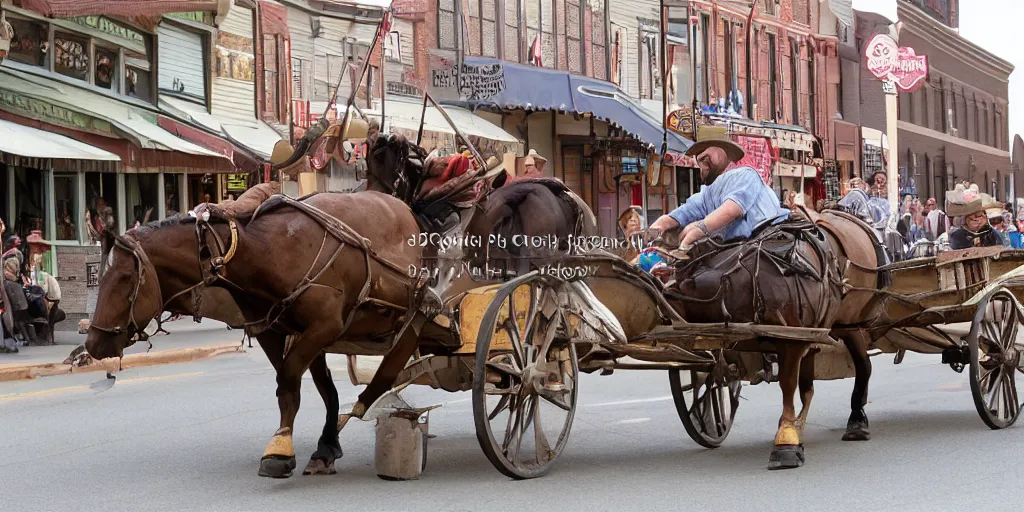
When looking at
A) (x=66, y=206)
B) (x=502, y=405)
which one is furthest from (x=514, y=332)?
(x=66, y=206)

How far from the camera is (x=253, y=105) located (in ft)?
89.2

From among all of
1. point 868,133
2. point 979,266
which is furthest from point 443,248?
point 868,133

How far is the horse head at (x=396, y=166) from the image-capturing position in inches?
364

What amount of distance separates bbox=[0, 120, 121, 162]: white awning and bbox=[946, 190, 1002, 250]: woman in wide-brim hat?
39.0 ft

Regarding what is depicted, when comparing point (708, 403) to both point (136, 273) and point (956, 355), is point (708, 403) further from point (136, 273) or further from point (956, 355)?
point (136, 273)

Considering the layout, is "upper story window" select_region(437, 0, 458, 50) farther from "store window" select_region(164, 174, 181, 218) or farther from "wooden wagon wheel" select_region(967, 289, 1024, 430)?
"wooden wagon wheel" select_region(967, 289, 1024, 430)

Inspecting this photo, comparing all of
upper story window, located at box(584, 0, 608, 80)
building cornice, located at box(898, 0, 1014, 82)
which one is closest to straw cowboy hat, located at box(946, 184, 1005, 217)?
upper story window, located at box(584, 0, 608, 80)

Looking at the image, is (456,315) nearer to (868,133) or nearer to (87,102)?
(87,102)

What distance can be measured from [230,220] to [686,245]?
2892 millimetres

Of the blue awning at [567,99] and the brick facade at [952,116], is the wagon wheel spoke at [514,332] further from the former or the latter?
the brick facade at [952,116]

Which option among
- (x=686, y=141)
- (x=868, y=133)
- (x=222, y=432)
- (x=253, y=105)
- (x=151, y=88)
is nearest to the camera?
(x=222, y=432)

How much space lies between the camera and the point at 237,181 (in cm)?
2586

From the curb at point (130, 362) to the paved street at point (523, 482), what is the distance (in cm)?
174

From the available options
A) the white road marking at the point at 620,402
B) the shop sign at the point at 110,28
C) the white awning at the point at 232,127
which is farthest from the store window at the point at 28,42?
the white road marking at the point at 620,402
